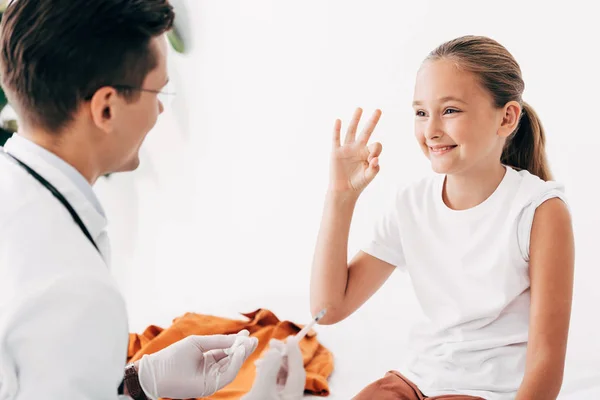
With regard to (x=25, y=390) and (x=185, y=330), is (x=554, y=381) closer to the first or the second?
(x=25, y=390)

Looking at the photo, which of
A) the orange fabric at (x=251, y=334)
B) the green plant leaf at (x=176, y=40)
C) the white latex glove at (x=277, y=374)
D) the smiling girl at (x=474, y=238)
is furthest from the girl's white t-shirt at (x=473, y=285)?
the green plant leaf at (x=176, y=40)

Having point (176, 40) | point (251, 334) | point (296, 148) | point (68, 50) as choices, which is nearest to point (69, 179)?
point (68, 50)

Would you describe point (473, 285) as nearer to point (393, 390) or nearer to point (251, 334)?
point (393, 390)

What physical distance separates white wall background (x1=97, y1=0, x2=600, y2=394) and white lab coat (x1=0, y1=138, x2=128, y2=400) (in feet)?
4.09

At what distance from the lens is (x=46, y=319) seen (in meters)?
1.03

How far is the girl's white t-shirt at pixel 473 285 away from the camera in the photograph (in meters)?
1.56

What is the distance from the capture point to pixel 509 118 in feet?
5.37

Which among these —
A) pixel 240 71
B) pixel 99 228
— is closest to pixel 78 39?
pixel 99 228

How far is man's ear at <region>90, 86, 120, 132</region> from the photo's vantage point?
1.21m

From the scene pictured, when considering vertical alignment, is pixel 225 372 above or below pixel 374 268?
below

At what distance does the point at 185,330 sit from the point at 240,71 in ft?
3.89

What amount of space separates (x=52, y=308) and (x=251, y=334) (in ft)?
4.93

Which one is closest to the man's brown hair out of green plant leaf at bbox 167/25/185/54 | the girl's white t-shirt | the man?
the man

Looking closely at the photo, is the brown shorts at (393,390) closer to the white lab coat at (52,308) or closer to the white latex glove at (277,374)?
the white latex glove at (277,374)
